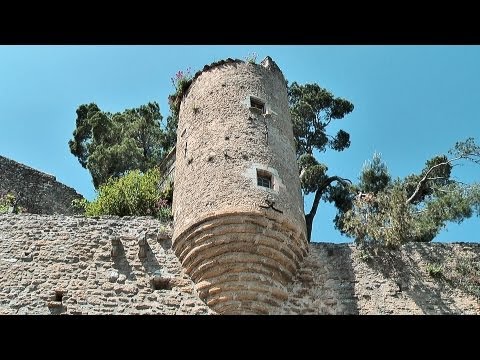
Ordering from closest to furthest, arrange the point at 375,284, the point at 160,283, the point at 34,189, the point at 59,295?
the point at 59,295, the point at 160,283, the point at 375,284, the point at 34,189

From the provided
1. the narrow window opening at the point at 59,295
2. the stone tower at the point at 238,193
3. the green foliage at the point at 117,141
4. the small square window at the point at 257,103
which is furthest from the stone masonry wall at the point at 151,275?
the green foliage at the point at 117,141

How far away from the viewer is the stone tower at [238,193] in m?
10.3

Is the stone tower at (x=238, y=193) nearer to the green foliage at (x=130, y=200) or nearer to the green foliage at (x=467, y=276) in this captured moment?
the green foliage at (x=130, y=200)

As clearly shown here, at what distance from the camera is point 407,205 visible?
526 inches

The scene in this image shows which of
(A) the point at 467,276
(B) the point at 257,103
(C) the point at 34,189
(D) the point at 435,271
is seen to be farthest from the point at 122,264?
(C) the point at 34,189

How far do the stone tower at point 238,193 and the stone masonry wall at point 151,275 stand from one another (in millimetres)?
489

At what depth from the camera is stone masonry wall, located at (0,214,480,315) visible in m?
10.7

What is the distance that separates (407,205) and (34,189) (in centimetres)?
994

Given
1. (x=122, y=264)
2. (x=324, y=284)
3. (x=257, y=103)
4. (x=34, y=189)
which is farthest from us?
(x=34, y=189)

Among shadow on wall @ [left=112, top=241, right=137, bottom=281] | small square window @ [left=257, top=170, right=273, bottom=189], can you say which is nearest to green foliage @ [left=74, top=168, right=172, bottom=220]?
shadow on wall @ [left=112, top=241, right=137, bottom=281]

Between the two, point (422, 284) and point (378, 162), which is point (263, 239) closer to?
point (422, 284)

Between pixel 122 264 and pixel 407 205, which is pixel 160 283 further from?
pixel 407 205

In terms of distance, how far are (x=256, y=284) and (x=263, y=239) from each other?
74cm
